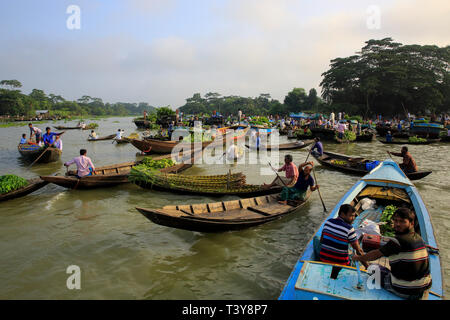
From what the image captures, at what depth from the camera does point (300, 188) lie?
273 inches

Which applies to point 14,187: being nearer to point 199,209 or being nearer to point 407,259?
point 199,209

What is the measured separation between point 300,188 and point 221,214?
2305mm

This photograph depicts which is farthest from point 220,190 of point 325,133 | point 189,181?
point 325,133

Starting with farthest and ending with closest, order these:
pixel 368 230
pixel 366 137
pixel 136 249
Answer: pixel 366 137 → pixel 136 249 → pixel 368 230

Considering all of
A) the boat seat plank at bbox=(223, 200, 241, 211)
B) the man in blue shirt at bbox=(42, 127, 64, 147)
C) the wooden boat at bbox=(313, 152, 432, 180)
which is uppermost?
the man in blue shirt at bbox=(42, 127, 64, 147)

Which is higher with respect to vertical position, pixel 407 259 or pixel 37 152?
pixel 37 152

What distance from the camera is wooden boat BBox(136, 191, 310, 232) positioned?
498 centimetres

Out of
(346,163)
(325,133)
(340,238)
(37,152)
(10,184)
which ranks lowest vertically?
(10,184)

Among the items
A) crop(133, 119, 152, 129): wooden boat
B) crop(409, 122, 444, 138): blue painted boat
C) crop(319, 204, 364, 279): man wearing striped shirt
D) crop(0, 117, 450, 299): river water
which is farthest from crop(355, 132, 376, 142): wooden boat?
crop(133, 119, 152, 129): wooden boat

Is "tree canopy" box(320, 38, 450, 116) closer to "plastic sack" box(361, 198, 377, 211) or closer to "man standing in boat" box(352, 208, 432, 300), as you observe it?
"plastic sack" box(361, 198, 377, 211)

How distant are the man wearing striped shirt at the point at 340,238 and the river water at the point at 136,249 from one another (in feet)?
4.26

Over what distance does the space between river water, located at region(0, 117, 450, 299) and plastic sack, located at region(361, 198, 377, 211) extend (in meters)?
1.19

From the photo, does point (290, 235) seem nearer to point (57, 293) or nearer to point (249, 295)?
point (249, 295)

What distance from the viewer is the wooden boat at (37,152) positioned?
13.2m
